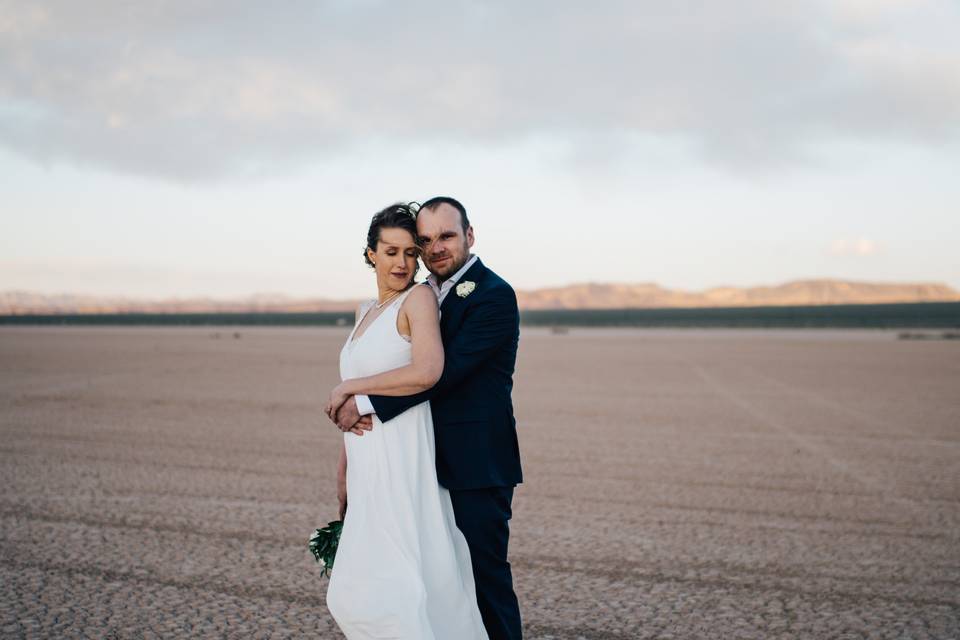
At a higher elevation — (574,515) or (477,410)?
(477,410)

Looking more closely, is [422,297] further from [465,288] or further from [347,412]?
[347,412]

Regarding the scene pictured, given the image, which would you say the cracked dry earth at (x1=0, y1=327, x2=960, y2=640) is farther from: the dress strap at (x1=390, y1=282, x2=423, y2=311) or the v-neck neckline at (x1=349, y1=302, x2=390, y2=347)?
the dress strap at (x1=390, y1=282, x2=423, y2=311)

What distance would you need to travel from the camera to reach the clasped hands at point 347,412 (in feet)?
9.84

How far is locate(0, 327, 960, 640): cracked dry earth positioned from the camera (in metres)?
4.34

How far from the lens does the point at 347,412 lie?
3.01m

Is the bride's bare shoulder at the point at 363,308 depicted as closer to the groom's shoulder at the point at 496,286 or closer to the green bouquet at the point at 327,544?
the groom's shoulder at the point at 496,286

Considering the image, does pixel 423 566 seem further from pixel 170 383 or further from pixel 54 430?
pixel 170 383

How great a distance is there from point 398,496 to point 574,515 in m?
3.67

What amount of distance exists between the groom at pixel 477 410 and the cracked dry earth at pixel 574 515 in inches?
43.3

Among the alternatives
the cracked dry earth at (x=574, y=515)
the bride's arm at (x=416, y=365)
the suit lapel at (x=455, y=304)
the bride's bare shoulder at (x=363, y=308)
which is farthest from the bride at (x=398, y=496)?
the cracked dry earth at (x=574, y=515)

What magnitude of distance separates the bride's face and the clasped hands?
0.46m

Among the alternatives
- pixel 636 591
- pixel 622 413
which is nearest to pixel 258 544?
pixel 636 591

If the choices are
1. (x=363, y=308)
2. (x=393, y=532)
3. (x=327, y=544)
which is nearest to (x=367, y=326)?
(x=363, y=308)

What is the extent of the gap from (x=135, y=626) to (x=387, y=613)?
Answer: 6.21 ft
